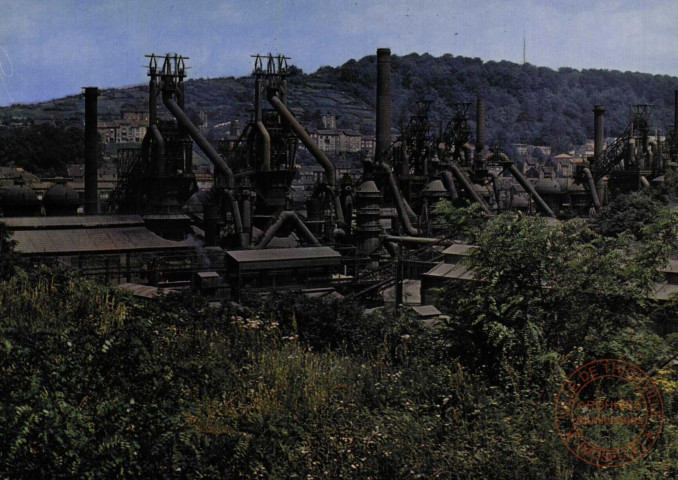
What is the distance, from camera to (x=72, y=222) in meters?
29.7

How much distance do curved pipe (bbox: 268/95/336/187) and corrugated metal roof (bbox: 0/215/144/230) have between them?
32.5ft

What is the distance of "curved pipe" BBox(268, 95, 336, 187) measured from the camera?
3706cm

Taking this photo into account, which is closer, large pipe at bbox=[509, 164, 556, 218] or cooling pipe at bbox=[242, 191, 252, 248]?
cooling pipe at bbox=[242, 191, 252, 248]

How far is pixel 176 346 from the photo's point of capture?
37.9 feet

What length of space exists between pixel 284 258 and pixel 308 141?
1220 centimetres

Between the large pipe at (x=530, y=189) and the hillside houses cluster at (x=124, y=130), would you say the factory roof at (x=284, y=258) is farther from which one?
the hillside houses cluster at (x=124, y=130)

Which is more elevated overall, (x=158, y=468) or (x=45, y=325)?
(x=45, y=325)

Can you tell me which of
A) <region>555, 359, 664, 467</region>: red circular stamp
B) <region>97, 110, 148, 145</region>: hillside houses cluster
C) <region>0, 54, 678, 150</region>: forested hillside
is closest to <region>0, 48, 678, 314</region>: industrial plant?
<region>555, 359, 664, 467</region>: red circular stamp

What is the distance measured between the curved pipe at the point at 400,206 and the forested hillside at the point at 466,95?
99.9 metres

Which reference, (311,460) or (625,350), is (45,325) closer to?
(311,460)

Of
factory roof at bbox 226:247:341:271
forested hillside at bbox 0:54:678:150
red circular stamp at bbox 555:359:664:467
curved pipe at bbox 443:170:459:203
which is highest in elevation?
forested hillside at bbox 0:54:678:150

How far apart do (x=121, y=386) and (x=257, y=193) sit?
93.7 feet

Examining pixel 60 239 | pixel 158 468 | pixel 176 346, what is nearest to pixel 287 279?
pixel 60 239

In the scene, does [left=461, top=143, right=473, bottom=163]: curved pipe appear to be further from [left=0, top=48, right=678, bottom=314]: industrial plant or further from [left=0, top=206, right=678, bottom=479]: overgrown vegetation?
[left=0, top=206, right=678, bottom=479]: overgrown vegetation
